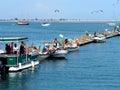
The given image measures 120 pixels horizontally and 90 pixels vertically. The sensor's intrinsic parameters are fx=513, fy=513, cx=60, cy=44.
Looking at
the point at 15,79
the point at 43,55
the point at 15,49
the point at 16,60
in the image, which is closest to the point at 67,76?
the point at 16,60

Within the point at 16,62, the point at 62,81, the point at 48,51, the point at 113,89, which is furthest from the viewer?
the point at 48,51

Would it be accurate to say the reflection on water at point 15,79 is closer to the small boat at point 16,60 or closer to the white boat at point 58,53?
the small boat at point 16,60

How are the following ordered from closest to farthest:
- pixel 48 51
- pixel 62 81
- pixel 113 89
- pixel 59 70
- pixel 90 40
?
pixel 113 89 < pixel 62 81 < pixel 59 70 < pixel 48 51 < pixel 90 40

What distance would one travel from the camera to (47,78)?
1711 inches

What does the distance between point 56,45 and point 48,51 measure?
3427 millimetres

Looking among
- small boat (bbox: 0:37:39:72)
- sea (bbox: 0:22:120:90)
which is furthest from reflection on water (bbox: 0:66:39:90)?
small boat (bbox: 0:37:39:72)

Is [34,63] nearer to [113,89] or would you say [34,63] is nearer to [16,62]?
[16,62]

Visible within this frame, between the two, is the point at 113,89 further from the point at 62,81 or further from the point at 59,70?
the point at 59,70

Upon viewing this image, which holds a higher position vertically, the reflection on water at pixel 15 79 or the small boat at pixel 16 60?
the small boat at pixel 16 60

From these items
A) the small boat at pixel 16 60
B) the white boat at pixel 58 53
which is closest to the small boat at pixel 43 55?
the white boat at pixel 58 53

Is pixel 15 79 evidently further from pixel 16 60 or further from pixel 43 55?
pixel 43 55

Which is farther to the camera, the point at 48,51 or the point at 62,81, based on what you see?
the point at 48,51

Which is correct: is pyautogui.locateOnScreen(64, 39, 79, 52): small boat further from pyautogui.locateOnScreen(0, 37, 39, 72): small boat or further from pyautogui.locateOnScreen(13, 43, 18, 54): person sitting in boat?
pyautogui.locateOnScreen(13, 43, 18, 54): person sitting in boat

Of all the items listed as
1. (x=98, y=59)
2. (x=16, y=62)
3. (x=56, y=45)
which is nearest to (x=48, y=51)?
(x=56, y=45)
